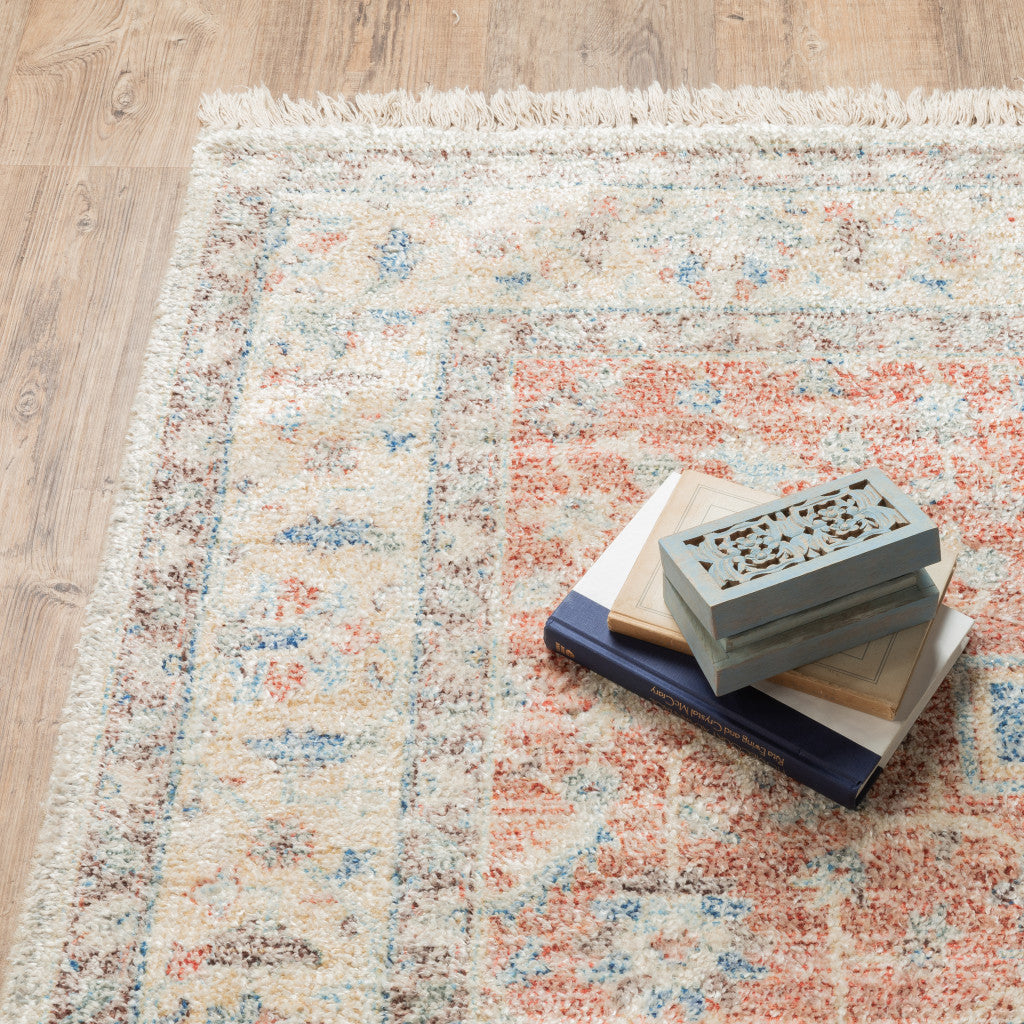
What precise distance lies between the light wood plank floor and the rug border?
0.03 metres

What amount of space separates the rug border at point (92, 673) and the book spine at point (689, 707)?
431 millimetres

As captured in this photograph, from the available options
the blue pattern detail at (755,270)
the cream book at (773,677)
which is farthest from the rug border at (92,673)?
the blue pattern detail at (755,270)

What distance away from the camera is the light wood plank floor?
111 centimetres

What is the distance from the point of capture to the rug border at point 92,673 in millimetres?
830

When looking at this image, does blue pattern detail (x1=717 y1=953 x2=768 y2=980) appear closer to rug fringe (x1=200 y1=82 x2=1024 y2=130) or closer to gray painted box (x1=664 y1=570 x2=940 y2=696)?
gray painted box (x1=664 y1=570 x2=940 y2=696)

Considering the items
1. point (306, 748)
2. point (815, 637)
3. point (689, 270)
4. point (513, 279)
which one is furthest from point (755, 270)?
point (306, 748)

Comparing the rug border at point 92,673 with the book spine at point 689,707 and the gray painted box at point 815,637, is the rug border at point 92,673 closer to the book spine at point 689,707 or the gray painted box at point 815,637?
the book spine at point 689,707

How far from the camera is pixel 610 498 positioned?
38.9 inches

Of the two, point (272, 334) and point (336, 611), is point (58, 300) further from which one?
point (336, 611)

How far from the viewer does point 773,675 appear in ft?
2.56

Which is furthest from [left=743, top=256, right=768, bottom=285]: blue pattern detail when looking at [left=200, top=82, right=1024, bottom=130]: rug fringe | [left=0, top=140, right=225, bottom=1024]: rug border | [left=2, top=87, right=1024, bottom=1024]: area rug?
[left=0, top=140, right=225, bottom=1024]: rug border

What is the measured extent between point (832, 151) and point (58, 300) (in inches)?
36.6

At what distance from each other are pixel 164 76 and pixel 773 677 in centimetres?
111

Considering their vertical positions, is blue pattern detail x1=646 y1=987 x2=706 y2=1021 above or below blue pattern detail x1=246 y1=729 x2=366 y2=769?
below
